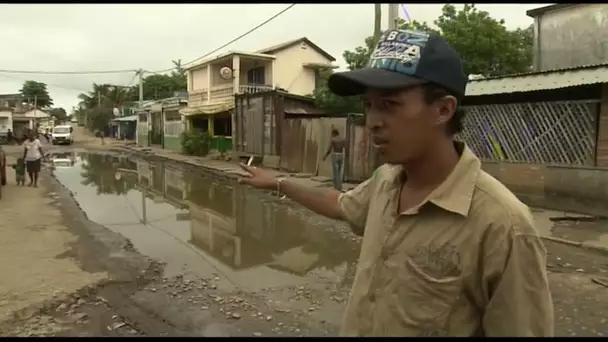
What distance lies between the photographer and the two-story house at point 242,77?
29531 millimetres

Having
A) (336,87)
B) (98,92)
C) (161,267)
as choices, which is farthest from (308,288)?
(98,92)

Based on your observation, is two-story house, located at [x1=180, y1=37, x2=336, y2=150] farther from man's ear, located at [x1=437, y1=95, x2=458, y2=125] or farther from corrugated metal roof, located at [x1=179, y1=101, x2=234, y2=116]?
man's ear, located at [x1=437, y1=95, x2=458, y2=125]

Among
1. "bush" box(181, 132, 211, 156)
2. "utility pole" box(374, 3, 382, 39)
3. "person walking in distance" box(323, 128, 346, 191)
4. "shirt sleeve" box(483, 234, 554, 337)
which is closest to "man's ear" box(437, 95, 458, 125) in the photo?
"shirt sleeve" box(483, 234, 554, 337)

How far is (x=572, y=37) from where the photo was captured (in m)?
16.0

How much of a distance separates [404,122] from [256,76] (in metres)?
31.7

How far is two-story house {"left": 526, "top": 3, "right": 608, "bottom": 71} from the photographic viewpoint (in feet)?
49.9

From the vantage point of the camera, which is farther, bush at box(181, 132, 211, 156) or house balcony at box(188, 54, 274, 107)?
house balcony at box(188, 54, 274, 107)

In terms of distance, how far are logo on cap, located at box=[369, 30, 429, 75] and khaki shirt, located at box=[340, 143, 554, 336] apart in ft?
1.04

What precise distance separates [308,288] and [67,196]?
10.4m

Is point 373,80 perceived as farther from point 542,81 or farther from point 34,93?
point 34,93

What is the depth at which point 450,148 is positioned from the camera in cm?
147

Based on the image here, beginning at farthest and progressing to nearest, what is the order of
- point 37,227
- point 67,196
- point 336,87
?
point 67,196, point 37,227, point 336,87

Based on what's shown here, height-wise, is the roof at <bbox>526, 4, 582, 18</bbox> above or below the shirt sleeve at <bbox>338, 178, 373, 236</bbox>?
above

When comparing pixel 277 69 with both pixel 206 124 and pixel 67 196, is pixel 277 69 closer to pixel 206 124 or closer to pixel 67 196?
pixel 206 124
